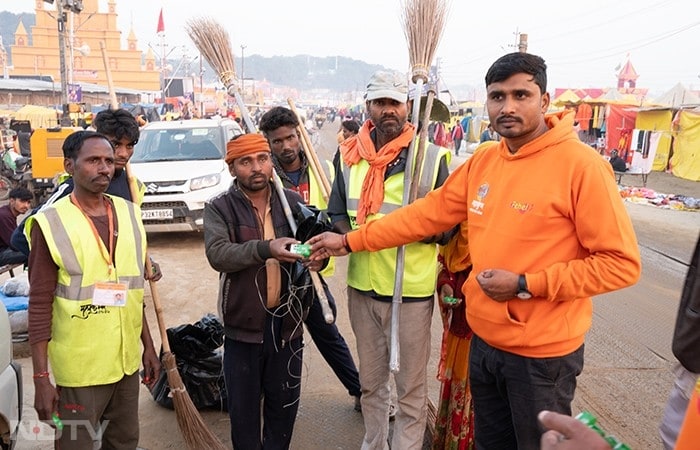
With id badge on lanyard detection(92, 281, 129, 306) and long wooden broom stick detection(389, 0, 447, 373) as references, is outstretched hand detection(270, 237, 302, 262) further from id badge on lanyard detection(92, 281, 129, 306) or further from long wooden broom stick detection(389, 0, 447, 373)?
long wooden broom stick detection(389, 0, 447, 373)

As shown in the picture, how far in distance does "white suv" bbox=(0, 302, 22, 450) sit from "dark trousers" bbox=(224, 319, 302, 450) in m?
0.99

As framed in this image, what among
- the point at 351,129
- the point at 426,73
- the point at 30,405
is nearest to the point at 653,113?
the point at 351,129

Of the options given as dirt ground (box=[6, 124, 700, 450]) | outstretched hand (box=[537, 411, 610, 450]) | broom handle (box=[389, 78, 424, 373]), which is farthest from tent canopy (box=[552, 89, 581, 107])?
outstretched hand (box=[537, 411, 610, 450])

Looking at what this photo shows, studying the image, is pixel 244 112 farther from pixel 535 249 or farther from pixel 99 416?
pixel 535 249

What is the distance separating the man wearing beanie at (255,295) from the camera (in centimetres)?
270

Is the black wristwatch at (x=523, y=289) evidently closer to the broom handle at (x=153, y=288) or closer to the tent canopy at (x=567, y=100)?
the broom handle at (x=153, y=288)

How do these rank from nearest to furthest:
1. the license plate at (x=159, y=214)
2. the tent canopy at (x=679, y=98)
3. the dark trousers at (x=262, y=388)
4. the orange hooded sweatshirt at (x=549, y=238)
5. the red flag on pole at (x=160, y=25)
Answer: the orange hooded sweatshirt at (x=549, y=238), the dark trousers at (x=262, y=388), the license plate at (x=159, y=214), the tent canopy at (x=679, y=98), the red flag on pole at (x=160, y=25)

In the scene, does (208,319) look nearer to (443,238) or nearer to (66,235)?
(66,235)

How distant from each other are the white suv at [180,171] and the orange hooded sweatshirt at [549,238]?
21.7ft

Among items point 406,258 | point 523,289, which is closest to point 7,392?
point 406,258

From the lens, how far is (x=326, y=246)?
2816 mm

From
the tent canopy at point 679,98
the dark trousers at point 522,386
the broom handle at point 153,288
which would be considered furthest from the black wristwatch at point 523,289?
the tent canopy at point 679,98

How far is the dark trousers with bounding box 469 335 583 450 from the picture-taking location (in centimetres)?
217

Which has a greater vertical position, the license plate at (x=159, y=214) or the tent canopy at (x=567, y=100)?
the tent canopy at (x=567, y=100)
